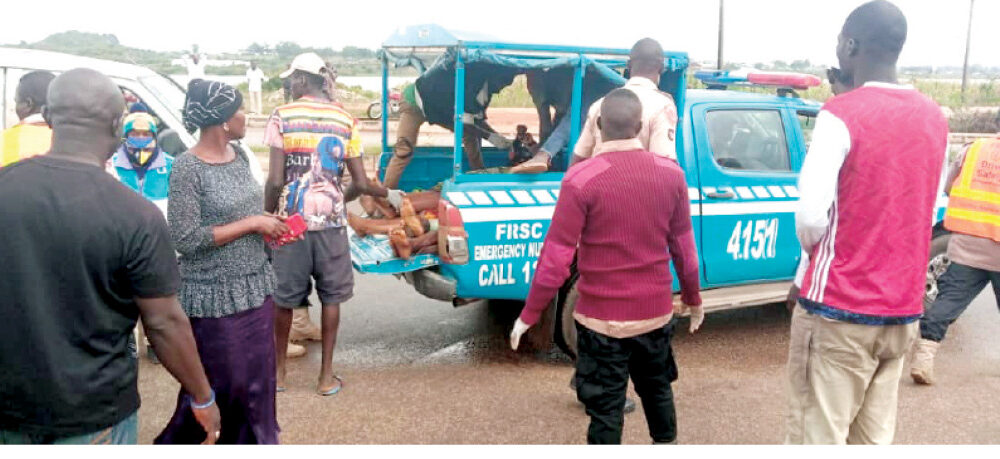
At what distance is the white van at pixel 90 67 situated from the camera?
538 cm

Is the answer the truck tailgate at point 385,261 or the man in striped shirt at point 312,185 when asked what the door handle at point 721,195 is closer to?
the truck tailgate at point 385,261

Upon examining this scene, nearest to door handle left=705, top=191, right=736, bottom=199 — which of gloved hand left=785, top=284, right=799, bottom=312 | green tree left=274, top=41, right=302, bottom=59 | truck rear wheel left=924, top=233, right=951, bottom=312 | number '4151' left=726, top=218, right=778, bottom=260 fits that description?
number '4151' left=726, top=218, right=778, bottom=260

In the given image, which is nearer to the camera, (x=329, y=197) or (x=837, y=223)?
(x=837, y=223)

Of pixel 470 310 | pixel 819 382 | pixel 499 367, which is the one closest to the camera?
pixel 819 382

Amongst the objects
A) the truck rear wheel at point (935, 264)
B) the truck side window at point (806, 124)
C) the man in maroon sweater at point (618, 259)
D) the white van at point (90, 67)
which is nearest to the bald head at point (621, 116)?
the man in maroon sweater at point (618, 259)

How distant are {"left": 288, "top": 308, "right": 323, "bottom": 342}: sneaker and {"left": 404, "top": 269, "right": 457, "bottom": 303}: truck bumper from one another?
107 cm

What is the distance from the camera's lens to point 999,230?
177 inches

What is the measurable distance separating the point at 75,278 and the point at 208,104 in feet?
4.25

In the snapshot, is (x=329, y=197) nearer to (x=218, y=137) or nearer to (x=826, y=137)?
(x=218, y=137)

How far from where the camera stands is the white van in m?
5.38

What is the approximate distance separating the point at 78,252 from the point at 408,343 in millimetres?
3602

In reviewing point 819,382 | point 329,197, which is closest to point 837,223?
point 819,382

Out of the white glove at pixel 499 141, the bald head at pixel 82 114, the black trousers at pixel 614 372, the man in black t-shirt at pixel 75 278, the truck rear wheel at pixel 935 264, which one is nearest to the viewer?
the man in black t-shirt at pixel 75 278

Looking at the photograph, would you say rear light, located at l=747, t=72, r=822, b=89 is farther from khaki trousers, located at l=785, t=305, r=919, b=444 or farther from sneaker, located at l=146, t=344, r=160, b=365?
sneaker, located at l=146, t=344, r=160, b=365
